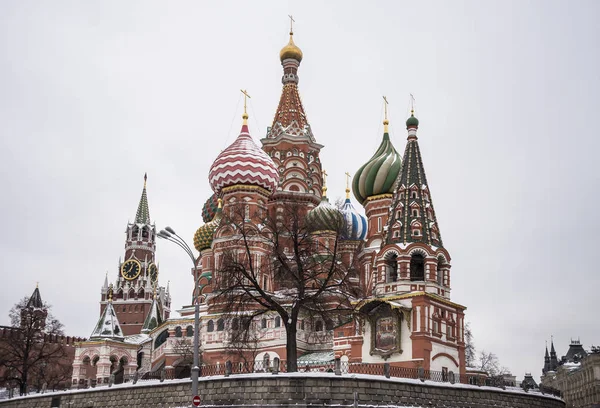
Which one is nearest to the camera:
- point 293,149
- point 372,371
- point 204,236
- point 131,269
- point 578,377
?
point 372,371

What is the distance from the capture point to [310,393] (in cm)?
2762

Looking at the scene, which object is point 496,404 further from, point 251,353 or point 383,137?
point 383,137

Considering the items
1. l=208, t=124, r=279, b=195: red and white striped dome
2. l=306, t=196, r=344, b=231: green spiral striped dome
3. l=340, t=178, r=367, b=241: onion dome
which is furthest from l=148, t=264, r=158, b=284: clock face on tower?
l=306, t=196, r=344, b=231: green spiral striped dome

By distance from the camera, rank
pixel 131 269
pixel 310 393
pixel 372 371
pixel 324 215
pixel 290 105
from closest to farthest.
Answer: pixel 310 393 < pixel 372 371 < pixel 324 215 < pixel 290 105 < pixel 131 269

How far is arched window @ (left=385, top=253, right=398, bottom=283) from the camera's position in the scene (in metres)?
40.3

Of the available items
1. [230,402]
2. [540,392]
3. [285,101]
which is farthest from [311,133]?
[230,402]

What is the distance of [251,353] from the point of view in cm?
4675

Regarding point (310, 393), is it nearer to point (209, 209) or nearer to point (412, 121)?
point (412, 121)

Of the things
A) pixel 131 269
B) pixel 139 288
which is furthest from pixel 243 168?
pixel 131 269

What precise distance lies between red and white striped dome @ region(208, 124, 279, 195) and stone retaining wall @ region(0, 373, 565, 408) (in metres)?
22.2

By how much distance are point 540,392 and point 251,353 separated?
59.0 ft

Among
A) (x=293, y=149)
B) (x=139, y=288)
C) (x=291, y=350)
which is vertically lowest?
(x=291, y=350)

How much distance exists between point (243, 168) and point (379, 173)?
939cm

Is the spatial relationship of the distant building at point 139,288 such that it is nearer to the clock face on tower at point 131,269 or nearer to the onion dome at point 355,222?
the clock face on tower at point 131,269
